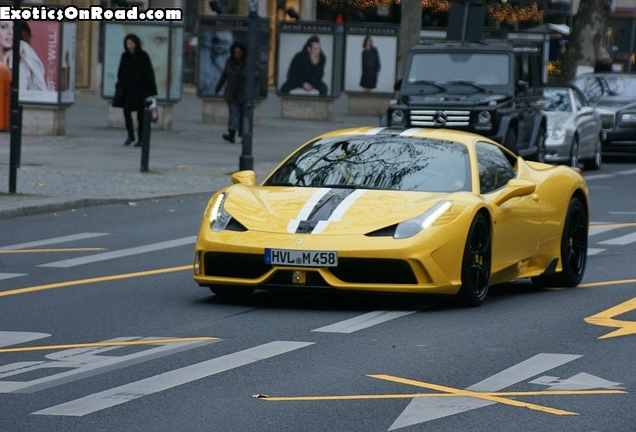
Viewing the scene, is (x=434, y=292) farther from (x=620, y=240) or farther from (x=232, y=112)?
(x=232, y=112)

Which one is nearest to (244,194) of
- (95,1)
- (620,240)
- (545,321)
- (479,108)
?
(545,321)

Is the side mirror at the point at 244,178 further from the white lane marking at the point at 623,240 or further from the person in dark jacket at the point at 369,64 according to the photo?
the person in dark jacket at the point at 369,64

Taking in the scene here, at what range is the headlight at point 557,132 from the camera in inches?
1064

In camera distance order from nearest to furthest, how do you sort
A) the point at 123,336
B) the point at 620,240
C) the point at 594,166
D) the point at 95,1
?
the point at 123,336 < the point at 620,240 < the point at 594,166 < the point at 95,1

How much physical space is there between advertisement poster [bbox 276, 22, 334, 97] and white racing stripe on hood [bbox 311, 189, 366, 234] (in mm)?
27589

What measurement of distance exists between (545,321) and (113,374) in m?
3.34

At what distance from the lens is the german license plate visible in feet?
31.5

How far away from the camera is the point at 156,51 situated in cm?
3177

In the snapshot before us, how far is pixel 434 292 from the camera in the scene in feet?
32.0

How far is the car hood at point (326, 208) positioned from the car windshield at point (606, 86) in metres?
22.7

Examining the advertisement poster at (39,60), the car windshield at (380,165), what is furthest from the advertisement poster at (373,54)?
the car windshield at (380,165)

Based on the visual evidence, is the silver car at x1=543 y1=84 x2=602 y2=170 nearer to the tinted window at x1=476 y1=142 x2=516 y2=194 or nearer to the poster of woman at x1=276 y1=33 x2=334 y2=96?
the poster of woman at x1=276 y1=33 x2=334 y2=96
